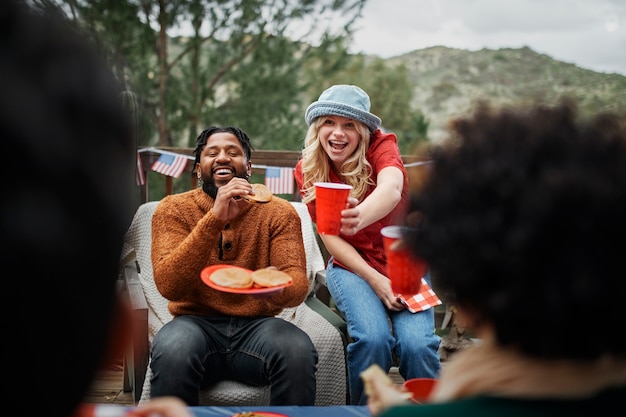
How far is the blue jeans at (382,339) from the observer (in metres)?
2.55

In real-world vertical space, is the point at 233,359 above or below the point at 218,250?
below

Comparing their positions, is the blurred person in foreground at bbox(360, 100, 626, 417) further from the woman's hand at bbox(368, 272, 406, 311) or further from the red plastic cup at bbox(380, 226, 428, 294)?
the woman's hand at bbox(368, 272, 406, 311)

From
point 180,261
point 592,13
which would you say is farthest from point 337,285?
point 592,13

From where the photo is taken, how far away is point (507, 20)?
1445 centimetres

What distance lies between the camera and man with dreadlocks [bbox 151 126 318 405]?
2.36 m

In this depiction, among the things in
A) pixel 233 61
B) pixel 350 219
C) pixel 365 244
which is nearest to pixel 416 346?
pixel 365 244

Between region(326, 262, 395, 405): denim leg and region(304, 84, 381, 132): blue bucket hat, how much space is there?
28.8 inches

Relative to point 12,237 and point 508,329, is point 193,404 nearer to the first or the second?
point 508,329

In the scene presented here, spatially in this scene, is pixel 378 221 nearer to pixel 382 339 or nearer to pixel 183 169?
pixel 382 339

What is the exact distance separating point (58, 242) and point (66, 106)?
112 mm

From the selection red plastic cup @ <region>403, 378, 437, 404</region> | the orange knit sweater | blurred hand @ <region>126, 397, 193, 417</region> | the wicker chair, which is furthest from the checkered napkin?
blurred hand @ <region>126, 397, 193, 417</region>

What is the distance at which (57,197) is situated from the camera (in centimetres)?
51

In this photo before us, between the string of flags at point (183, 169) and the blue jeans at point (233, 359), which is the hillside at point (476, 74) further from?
the blue jeans at point (233, 359)

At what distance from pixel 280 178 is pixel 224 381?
5.70ft
